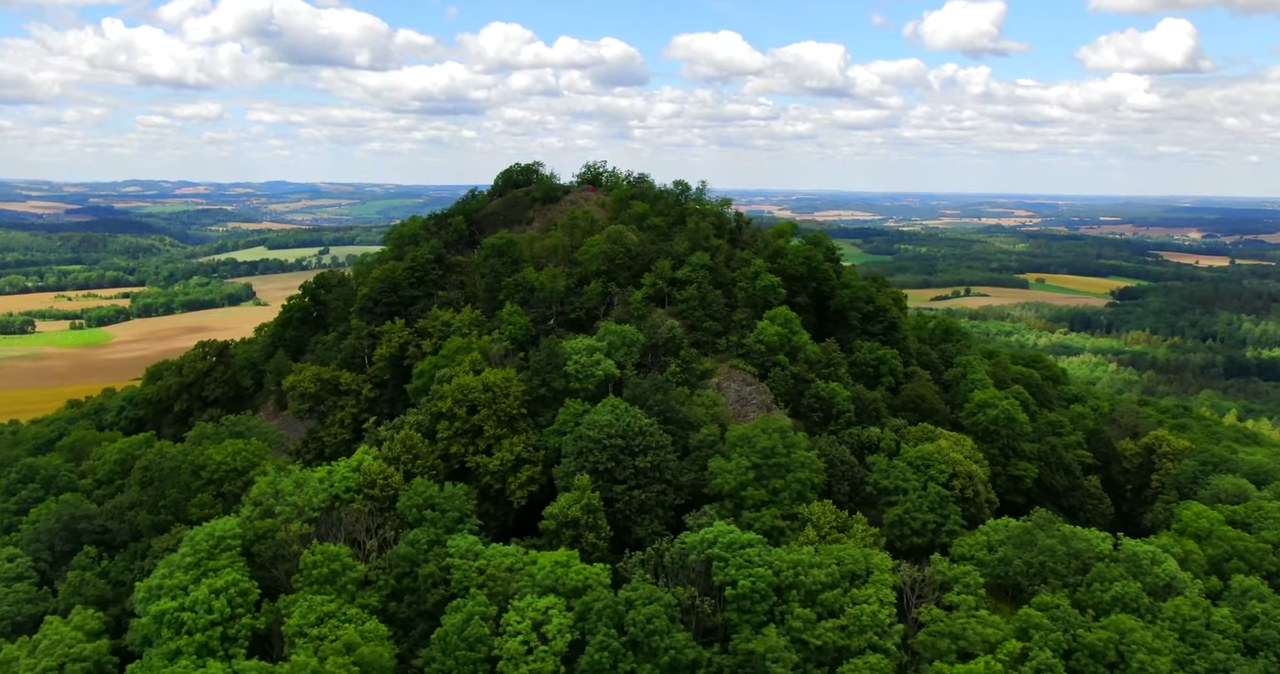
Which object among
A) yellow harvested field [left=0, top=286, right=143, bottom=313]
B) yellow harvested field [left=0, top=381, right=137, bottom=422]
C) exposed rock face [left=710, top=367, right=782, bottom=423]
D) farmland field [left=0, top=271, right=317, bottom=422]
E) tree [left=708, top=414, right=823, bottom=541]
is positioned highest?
exposed rock face [left=710, top=367, right=782, bottom=423]

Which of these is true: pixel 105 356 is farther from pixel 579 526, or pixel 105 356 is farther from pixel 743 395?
pixel 579 526

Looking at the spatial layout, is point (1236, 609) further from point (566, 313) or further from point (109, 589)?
point (109, 589)

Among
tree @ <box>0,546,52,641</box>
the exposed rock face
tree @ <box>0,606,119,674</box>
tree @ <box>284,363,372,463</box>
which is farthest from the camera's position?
tree @ <box>284,363,372,463</box>

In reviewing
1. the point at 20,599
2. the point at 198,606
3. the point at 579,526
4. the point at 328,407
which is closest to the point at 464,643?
the point at 579,526

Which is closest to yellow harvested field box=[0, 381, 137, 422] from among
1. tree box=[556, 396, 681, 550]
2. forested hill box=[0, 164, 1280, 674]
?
forested hill box=[0, 164, 1280, 674]

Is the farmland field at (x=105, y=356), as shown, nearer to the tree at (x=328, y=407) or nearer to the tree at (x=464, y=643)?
the tree at (x=328, y=407)

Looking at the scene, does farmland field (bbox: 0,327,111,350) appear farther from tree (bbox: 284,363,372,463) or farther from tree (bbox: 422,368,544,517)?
tree (bbox: 422,368,544,517)

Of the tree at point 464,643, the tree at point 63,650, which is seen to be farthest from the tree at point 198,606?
the tree at point 464,643

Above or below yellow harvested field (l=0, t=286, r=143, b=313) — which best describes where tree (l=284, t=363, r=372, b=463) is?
above
